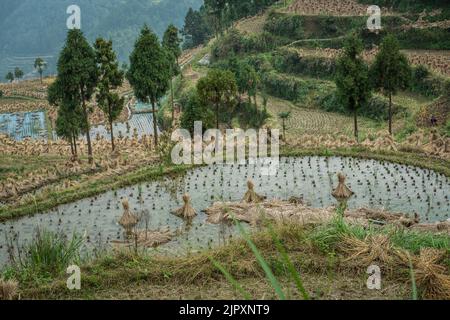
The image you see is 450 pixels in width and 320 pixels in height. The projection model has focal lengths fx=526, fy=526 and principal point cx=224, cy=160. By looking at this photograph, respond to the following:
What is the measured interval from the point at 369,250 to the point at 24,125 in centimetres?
4622

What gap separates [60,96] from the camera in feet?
71.9

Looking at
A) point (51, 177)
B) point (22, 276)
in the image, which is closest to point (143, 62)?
point (51, 177)

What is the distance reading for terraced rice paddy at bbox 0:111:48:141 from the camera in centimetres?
4444

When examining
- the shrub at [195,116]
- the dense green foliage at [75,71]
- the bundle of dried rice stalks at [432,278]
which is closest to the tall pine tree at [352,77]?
the shrub at [195,116]

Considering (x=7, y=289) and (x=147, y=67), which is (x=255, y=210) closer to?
(x=7, y=289)

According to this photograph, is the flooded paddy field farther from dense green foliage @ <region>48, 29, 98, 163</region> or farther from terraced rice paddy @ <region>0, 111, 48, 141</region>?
terraced rice paddy @ <region>0, 111, 48, 141</region>

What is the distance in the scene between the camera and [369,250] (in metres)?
7.58

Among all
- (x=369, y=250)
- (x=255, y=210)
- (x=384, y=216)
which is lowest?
(x=384, y=216)

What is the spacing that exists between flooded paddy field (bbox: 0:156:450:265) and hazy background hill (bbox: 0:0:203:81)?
138 m

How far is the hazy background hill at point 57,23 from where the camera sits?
160750 mm

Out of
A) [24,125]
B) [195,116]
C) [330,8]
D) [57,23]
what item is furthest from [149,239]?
[57,23]

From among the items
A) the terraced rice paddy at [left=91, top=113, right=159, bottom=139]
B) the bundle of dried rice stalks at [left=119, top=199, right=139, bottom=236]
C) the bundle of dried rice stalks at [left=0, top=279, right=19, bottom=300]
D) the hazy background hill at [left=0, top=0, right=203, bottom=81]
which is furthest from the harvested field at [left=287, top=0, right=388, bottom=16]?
the hazy background hill at [left=0, top=0, right=203, bottom=81]

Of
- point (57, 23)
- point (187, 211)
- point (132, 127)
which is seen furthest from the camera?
point (57, 23)
